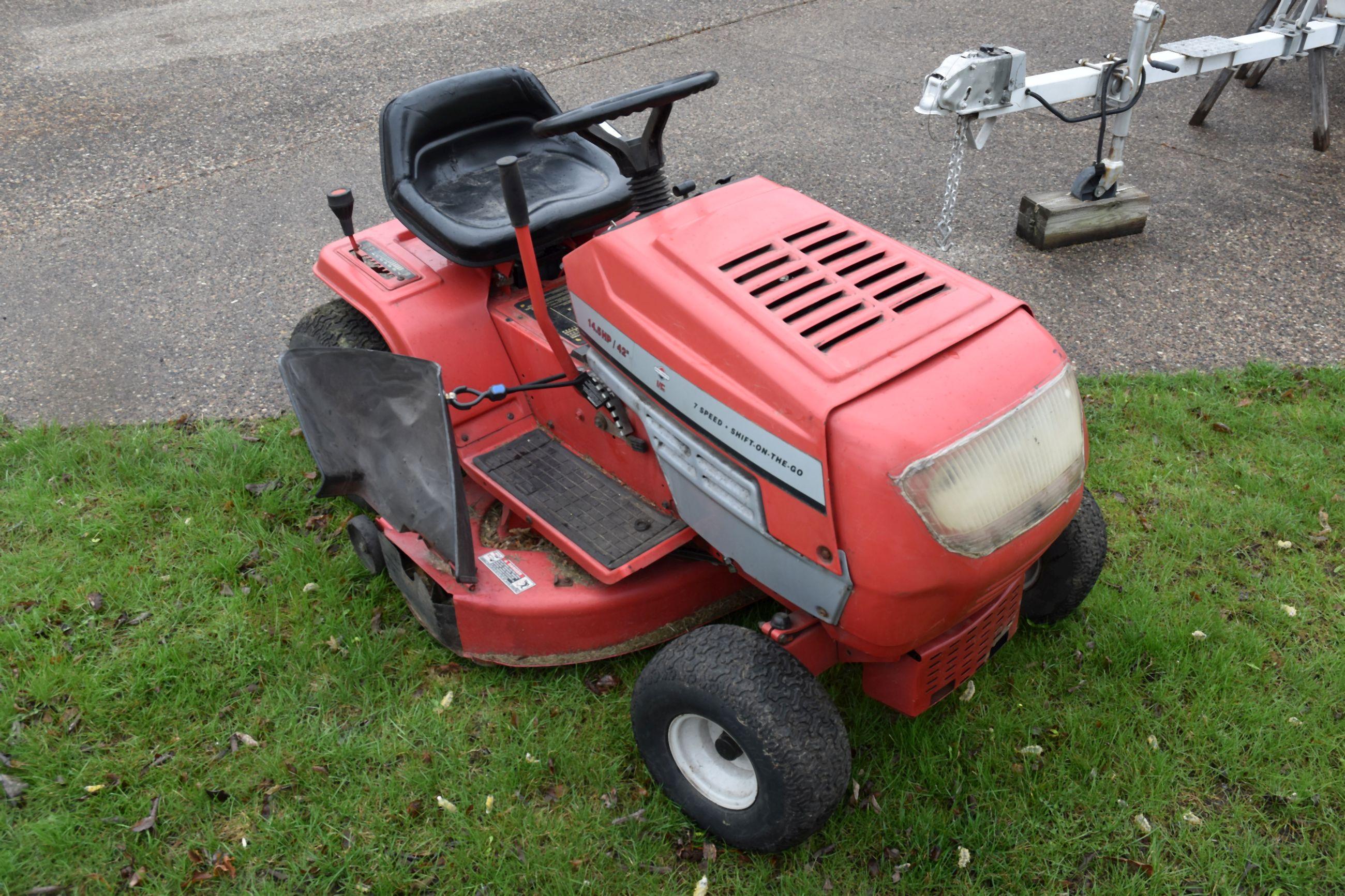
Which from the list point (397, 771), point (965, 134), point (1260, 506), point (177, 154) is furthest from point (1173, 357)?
Answer: point (177, 154)

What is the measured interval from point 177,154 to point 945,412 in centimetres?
520


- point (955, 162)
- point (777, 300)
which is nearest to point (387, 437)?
point (777, 300)

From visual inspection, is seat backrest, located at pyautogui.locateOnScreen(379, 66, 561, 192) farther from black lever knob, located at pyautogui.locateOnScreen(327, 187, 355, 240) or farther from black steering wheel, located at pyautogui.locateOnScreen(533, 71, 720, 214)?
black steering wheel, located at pyautogui.locateOnScreen(533, 71, 720, 214)

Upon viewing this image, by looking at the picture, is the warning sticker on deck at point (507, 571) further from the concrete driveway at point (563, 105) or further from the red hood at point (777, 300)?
the concrete driveway at point (563, 105)

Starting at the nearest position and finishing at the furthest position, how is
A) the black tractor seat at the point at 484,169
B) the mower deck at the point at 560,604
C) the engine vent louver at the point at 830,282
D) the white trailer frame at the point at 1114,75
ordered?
1. the engine vent louver at the point at 830,282
2. the mower deck at the point at 560,604
3. the black tractor seat at the point at 484,169
4. the white trailer frame at the point at 1114,75

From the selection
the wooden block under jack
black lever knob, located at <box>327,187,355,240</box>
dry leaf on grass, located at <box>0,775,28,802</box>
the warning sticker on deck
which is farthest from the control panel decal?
the wooden block under jack

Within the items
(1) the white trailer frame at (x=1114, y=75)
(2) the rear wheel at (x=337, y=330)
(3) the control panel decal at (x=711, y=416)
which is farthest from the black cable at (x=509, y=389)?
(1) the white trailer frame at (x=1114, y=75)

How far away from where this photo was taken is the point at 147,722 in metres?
2.79

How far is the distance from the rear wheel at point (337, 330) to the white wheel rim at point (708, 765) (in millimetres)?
1590

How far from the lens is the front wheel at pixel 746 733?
2.20 meters

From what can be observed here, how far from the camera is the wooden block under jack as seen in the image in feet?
15.4

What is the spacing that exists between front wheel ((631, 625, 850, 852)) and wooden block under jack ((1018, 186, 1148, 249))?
123 inches

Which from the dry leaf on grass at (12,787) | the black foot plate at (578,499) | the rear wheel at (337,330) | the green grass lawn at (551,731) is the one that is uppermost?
the rear wheel at (337,330)

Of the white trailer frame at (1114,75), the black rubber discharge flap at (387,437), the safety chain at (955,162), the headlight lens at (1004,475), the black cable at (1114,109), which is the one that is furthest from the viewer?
the black cable at (1114,109)
